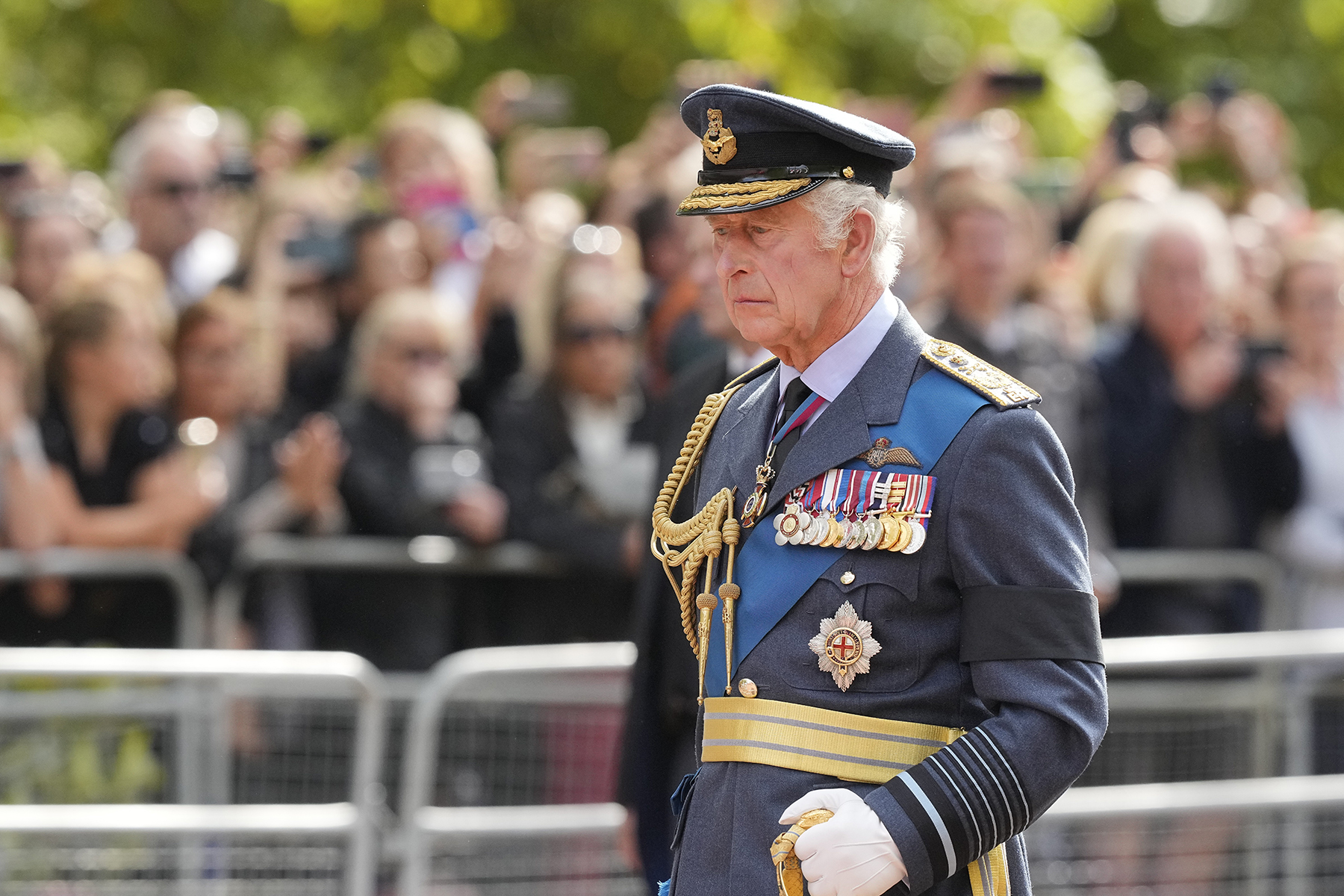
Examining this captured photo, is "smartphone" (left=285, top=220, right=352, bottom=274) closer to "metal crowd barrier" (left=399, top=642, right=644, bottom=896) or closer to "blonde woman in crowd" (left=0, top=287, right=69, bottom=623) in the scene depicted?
"blonde woman in crowd" (left=0, top=287, right=69, bottom=623)

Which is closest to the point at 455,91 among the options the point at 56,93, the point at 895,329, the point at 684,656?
the point at 56,93

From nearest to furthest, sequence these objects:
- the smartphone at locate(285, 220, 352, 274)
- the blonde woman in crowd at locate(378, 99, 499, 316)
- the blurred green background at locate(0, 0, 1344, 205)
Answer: the smartphone at locate(285, 220, 352, 274)
the blonde woman in crowd at locate(378, 99, 499, 316)
the blurred green background at locate(0, 0, 1344, 205)

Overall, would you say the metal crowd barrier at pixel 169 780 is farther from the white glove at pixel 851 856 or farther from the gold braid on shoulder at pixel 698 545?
the white glove at pixel 851 856

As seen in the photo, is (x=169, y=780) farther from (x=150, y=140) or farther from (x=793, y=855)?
(x=793, y=855)

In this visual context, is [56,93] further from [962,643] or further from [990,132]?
[962,643]

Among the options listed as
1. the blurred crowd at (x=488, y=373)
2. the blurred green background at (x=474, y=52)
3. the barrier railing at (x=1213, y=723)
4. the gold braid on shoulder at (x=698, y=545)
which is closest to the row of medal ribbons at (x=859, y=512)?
the gold braid on shoulder at (x=698, y=545)

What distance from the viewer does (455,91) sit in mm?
12938

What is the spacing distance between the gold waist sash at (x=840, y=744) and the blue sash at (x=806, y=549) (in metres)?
0.10

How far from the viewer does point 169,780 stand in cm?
539

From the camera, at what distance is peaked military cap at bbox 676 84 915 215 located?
105 inches

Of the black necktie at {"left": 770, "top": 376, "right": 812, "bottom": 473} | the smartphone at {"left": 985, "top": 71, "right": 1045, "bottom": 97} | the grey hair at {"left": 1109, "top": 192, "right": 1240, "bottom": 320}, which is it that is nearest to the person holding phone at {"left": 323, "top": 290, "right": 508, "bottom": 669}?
the grey hair at {"left": 1109, "top": 192, "right": 1240, "bottom": 320}

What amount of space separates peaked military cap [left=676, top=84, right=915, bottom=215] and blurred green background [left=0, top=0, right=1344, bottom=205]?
373 inches

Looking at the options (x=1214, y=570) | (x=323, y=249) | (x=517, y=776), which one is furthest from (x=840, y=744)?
(x=323, y=249)

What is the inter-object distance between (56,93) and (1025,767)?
12.2 metres
